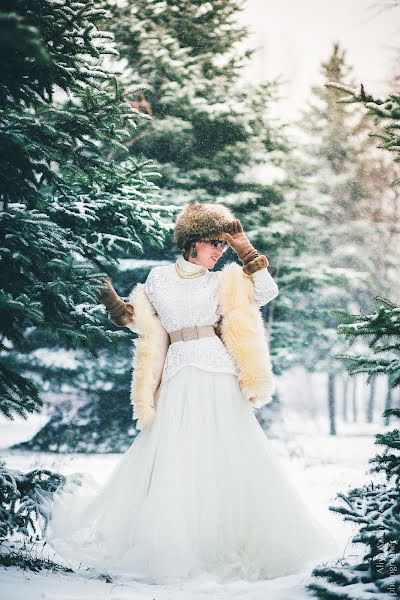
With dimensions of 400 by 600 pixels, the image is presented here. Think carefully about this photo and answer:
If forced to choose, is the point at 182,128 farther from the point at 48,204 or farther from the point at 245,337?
the point at 245,337

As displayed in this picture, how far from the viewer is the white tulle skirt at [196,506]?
3.42 meters

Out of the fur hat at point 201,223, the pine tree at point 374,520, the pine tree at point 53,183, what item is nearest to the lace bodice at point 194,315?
Answer: the fur hat at point 201,223

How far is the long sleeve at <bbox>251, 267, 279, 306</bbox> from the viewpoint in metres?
3.80

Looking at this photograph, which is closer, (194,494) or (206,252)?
(194,494)

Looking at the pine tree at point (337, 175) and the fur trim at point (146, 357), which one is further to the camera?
the pine tree at point (337, 175)

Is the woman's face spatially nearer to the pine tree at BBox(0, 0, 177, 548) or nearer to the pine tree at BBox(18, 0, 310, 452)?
the pine tree at BBox(0, 0, 177, 548)

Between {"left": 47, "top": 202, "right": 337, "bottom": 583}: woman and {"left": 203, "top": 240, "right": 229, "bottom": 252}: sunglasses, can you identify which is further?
{"left": 203, "top": 240, "right": 229, "bottom": 252}: sunglasses

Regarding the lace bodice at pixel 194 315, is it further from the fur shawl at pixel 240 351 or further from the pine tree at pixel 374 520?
the pine tree at pixel 374 520

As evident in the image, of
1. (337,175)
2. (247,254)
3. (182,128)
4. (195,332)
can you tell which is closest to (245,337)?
(195,332)

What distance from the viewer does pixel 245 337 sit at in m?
3.89

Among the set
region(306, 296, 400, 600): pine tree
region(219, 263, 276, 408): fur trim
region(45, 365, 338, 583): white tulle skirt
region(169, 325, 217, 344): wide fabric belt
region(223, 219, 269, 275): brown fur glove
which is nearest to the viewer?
region(306, 296, 400, 600): pine tree

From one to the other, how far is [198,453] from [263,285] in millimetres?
1197

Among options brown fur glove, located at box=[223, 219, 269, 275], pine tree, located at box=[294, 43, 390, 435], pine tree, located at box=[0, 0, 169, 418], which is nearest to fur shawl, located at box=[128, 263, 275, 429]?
brown fur glove, located at box=[223, 219, 269, 275]

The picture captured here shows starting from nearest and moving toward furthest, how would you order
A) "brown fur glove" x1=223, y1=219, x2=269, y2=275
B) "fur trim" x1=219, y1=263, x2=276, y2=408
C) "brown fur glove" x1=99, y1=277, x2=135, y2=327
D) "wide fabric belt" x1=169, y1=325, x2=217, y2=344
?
"brown fur glove" x1=223, y1=219, x2=269, y2=275, "fur trim" x1=219, y1=263, x2=276, y2=408, "wide fabric belt" x1=169, y1=325, x2=217, y2=344, "brown fur glove" x1=99, y1=277, x2=135, y2=327
